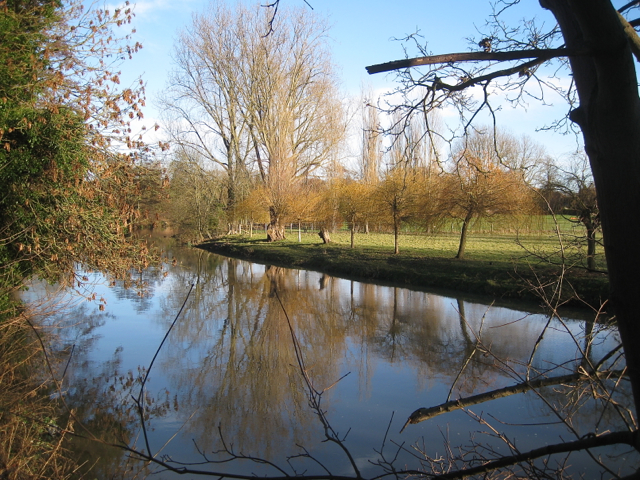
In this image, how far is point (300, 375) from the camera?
812cm

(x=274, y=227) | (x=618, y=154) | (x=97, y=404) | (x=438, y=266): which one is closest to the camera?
(x=618, y=154)

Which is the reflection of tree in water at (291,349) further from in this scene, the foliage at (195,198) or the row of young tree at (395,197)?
the foliage at (195,198)

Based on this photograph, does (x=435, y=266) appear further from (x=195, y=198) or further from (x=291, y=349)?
(x=195, y=198)

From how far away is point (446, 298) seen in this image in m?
15.5

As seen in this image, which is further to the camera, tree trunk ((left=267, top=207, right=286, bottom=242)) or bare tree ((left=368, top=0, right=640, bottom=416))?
tree trunk ((left=267, top=207, right=286, bottom=242))

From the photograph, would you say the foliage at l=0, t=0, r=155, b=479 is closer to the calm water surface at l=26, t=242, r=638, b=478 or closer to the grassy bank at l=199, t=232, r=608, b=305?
the calm water surface at l=26, t=242, r=638, b=478

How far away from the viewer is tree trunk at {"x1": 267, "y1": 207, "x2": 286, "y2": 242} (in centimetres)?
3400

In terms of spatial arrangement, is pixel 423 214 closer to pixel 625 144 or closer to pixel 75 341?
pixel 75 341

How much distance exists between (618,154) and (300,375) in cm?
723

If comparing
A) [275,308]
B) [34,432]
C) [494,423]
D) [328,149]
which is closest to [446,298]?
[275,308]

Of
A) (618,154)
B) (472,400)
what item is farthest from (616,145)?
(472,400)

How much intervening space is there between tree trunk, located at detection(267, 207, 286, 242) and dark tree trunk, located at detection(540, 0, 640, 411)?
107 ft

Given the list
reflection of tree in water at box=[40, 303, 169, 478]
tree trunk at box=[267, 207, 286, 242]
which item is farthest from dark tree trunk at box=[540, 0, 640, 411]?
tree trunk at box=[267, 207, 286, 242]

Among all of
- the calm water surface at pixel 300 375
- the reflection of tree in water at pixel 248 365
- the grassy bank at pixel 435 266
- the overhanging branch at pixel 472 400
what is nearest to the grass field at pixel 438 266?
the grassy bank at pixel 435 266
